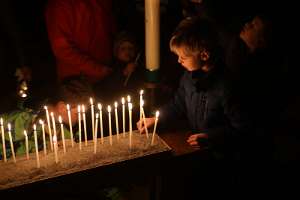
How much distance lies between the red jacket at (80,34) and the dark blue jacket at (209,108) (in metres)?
1.69

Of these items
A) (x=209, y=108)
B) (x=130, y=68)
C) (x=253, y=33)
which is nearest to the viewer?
(x=209, y=108)

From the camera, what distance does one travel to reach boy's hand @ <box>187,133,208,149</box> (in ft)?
9.38

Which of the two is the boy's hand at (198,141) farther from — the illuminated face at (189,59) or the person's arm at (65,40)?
the person's arm at (65,40)

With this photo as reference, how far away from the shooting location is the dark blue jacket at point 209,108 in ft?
9.91

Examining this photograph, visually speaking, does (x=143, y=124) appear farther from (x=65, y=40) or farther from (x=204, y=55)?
(x=65, y=40)

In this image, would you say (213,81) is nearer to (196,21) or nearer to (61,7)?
(196,21)

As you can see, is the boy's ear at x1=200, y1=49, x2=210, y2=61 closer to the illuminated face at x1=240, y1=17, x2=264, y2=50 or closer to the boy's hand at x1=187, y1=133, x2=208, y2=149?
the boy's hand at x1=187, y1=133, x2=208, y2=149

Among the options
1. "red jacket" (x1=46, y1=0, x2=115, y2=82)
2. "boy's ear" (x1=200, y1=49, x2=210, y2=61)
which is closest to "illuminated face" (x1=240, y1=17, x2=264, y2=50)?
"boy's ear" (x1=200, y1=49, x2=210, y2=61)

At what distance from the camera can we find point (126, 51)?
16.5 ft

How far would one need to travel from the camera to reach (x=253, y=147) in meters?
3.38

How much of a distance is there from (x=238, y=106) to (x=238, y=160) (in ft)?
1.73

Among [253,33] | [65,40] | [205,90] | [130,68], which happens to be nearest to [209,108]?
[205,90]

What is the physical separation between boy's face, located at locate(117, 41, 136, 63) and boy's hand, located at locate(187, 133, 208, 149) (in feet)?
7.81

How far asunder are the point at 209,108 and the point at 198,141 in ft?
1.50
